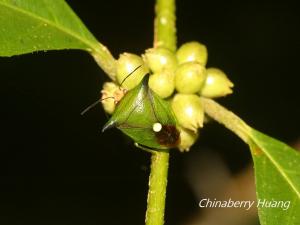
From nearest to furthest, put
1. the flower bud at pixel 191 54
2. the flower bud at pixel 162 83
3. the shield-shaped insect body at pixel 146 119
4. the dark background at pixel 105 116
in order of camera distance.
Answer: the shield-shaped insect body at pixel 146 119 < the flower bud at pixel 162 83 < the flower bud at pixel 191 54 < the dark background at pixel 105 116

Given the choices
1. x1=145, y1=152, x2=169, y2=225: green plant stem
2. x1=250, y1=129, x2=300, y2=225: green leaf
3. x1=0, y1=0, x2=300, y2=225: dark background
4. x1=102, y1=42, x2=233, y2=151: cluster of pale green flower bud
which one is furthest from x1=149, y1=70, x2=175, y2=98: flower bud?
x1=0, y1=0, x2=300, y2=225: dark background

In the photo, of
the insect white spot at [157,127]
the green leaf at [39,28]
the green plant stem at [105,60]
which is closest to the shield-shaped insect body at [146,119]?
the insect white spot at [157,127]

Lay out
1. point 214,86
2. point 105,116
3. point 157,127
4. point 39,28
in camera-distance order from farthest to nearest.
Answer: point 105,116 → point 214,86 → point 39,28 → point 157,127

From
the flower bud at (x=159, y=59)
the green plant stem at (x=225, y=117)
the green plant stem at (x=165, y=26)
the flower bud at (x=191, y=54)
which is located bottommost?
the green plant stem at (x=225, y=117)

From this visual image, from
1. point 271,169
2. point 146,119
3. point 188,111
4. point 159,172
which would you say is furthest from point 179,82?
point 271,169

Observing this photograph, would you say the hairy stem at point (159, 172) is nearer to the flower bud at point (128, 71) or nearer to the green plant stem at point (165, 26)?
the green plant stem at point (165, 26)

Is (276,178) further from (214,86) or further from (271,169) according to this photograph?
(214,86)
